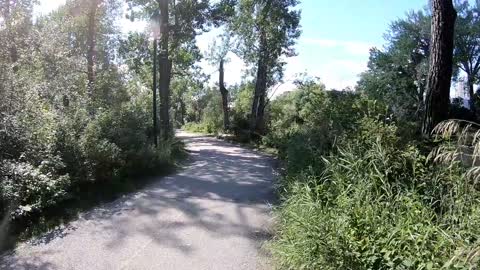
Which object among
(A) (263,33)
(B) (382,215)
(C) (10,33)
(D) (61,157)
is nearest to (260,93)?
(A) (263,33)

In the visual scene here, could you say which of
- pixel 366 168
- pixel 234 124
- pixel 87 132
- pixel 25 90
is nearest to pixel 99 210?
pixel 87 132

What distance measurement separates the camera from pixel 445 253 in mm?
3953

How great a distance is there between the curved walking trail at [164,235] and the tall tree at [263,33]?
2009cm

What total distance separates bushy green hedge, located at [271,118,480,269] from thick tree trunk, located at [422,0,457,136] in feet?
6.34

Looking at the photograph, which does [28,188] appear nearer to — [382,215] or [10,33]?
[382,215]

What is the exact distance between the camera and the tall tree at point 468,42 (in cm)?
4100

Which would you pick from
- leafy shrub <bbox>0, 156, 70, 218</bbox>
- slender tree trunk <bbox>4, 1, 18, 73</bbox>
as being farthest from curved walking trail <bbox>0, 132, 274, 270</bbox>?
slender tree trunk <bbox>4, 1, 18, 73</bbox>

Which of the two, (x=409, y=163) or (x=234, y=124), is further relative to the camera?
(x=234, y=124)

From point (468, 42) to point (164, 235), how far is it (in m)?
42.7

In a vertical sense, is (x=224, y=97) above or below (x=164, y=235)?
above

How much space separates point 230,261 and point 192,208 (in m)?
3.32

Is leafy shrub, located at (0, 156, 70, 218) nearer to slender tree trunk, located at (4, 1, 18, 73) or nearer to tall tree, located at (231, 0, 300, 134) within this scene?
slender tree trunk, located at (4, 1, 18, 73)

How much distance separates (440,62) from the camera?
838 cm

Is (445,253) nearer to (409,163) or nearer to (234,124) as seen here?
(409,163)
